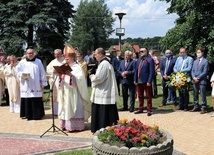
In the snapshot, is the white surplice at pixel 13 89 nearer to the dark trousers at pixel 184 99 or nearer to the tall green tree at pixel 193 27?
the dark trousers at pixel 184 99

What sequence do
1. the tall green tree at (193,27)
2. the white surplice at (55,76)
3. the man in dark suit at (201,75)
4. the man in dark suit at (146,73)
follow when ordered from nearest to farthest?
the man in dark suit at (146,73) → the man in dark suit at (201,75) → the white surplice at (55,76) → the tall green tree at (193,27)

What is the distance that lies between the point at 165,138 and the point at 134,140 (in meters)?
0.65

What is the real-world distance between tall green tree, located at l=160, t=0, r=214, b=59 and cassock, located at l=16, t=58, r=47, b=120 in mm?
8049

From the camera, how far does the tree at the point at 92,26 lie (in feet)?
210

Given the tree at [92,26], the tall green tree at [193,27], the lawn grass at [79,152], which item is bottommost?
the lawn grass at [79,152]

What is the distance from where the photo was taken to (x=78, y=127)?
894 centimetres

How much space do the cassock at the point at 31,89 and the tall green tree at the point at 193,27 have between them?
805cm

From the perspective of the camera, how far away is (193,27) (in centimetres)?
1590

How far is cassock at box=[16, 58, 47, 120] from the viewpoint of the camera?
1065cm

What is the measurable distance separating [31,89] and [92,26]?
57125mm

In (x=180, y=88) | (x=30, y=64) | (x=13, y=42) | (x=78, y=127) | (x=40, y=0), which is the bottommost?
(x=78, y=127)

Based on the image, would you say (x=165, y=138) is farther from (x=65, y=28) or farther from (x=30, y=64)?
(x=65, y=28)

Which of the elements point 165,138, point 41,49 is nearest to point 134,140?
point 165,138

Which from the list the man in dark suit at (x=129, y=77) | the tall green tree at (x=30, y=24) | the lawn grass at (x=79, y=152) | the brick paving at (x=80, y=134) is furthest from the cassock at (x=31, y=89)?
the tall green tree at (x=30, y=24)
